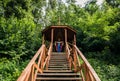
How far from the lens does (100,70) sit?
53.1ft

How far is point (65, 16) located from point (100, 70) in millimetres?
14078

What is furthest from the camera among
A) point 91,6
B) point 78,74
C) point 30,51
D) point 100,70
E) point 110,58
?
point 91,6

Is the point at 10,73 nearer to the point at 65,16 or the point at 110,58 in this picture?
the point at 110,58

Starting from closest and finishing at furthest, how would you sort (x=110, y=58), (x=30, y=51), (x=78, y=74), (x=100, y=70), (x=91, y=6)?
(x=78, y=74) < (x=100, y=70) < (x=110, y=58) < (x=30, y=51) < (x=91, y=6)

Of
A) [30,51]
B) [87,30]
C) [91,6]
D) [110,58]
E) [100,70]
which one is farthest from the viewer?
[91,6]

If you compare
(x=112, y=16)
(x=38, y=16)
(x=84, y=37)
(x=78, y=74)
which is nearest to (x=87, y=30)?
(x=84, y=37)

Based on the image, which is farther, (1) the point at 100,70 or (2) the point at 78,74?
(1) the point at 100,70

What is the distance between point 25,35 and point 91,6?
9973 mm

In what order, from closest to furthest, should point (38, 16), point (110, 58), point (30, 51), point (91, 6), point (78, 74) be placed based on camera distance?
point (78, 74)
point (110, 58)
point (30, 51)
point (91, 6)
point (38, 16)

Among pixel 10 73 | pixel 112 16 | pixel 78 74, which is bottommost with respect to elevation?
pixel 10 73

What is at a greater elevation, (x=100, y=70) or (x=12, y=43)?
(x=12, y=43)

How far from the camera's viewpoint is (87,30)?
21.8 metres

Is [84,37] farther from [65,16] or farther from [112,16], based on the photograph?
[65,16]

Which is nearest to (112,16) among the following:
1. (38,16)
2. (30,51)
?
(30,51)
